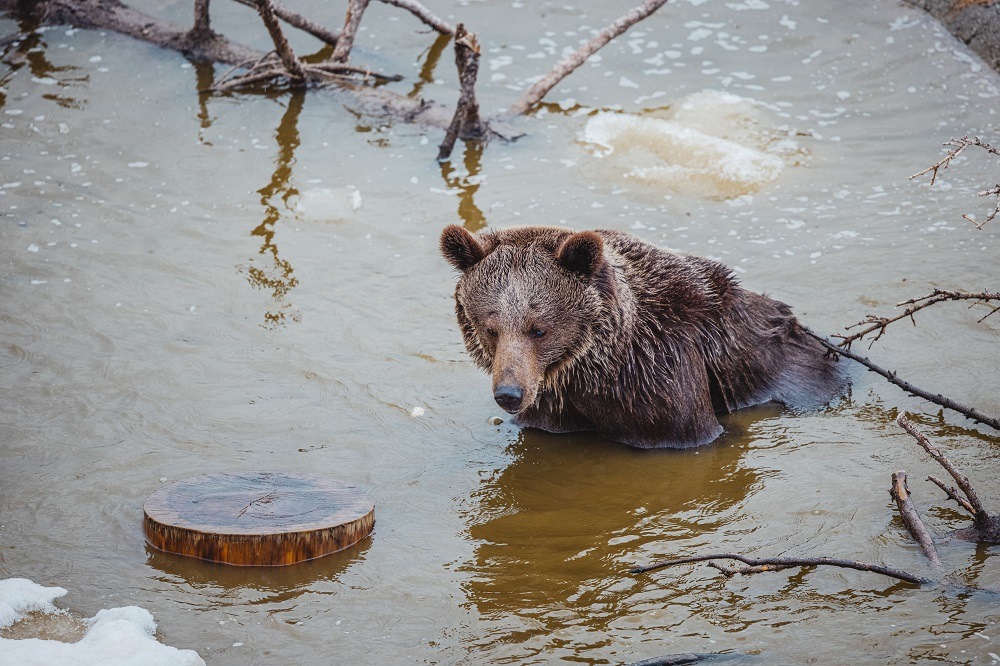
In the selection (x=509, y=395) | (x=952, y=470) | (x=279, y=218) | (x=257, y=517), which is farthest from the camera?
(x=279, y=218)

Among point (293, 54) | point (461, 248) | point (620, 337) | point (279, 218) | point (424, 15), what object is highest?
point (424, 15)

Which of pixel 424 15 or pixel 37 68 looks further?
pixel 424 15

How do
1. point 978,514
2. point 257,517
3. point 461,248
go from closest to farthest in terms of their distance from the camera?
1. point 978,514
2. point 257,517
3. point 461,248

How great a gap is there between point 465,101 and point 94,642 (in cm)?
768

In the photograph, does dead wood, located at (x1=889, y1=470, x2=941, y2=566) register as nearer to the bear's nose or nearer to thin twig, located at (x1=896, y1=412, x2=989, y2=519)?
thin twig, located at (x1=896, y1=412, x2=989, y2=519)

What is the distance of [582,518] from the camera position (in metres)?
5.63

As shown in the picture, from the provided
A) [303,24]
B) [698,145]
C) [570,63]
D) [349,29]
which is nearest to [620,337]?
[698,145]

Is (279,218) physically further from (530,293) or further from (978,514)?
(978,514)

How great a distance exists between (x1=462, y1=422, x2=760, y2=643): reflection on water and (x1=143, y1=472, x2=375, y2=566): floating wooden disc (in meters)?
0.71

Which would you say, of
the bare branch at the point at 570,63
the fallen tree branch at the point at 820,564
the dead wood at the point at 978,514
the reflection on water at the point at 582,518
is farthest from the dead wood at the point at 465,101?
the fallen tree branch at the point at 820,564

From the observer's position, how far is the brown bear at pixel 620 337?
586 centimetres

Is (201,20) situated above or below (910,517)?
above

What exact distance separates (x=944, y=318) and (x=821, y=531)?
11.3 feet

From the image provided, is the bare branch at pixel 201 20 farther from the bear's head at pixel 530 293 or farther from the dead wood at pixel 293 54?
the bear's head at pixel 530 293
